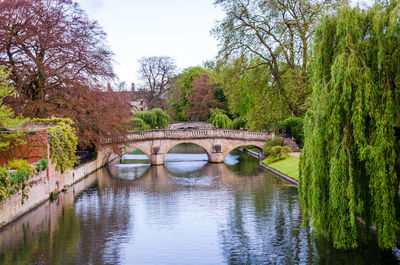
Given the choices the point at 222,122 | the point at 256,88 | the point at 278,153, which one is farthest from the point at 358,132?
the point at 222,122

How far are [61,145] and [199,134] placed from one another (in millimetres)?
16204

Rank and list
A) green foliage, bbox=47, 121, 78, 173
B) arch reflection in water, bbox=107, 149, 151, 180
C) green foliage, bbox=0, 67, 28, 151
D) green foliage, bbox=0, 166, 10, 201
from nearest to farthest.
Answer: green foliage, bbox=0, 166, 10, 201 < green foliage, bbox=0, 67, 28, 151 < green foliage, bbox=47, 121, 78, 173 < arch reflection in water, bbox=107, 149, 151, 180

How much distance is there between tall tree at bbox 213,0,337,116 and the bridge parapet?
379cm

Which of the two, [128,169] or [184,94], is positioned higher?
[184,94]

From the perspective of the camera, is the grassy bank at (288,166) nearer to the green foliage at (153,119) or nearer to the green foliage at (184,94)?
the green foliage at (153,119)

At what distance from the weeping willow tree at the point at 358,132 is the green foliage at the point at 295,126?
25807 mm

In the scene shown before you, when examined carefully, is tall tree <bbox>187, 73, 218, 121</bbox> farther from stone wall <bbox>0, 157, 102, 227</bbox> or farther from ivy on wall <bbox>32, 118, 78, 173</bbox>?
ivy on wall <bbox>32, 118, 78, 173</bbox>

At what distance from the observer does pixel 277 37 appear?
35594mm

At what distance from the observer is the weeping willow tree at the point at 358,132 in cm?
1123

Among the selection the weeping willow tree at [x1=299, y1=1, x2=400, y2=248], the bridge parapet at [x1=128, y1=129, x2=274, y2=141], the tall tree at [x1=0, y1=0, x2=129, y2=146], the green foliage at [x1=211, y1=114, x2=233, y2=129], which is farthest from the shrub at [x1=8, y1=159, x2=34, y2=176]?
the green foliage at [x1=211, y1=114, x2=233, y2=129]

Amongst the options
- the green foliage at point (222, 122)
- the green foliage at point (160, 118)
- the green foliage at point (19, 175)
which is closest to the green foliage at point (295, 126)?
the green foliage at point (222, 122)

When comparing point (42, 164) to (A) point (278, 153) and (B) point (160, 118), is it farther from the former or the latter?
(B) point (160, 118)

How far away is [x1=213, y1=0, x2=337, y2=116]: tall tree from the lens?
112 ft

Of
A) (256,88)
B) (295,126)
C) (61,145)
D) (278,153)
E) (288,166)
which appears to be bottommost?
(288,166)
